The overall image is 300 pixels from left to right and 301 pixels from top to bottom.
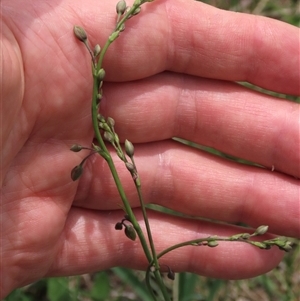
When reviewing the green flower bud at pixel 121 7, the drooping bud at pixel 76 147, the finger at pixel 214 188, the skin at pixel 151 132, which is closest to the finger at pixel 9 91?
the skin at pixel 151 132

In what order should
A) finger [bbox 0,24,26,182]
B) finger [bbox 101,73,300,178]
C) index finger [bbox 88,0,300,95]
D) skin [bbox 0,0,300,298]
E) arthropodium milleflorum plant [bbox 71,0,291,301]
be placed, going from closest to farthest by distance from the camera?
finger [bbox 0,24,26,182] < arthropodium milleflorum plant [bbox 71,0,291,301] < skin [bbox 0,0,300,298] < index finger [bbox 88,0,300,95] < finger [bbox 101,73,300,178]

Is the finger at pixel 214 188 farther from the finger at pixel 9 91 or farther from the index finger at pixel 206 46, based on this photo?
the finger at pixel 9 91

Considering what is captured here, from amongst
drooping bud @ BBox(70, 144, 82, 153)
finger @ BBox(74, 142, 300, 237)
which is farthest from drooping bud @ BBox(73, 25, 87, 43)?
finger @ BBox(74, 142, 300, 237)

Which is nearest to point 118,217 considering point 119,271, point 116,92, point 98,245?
point 98,245

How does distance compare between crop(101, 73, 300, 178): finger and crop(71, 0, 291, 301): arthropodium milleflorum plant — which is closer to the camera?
crop(71, 0, 291, 301): arthropodium milleflorum plant

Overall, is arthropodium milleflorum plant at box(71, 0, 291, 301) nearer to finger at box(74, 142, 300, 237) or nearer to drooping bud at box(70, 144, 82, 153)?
drooping bud at box(70, 144, 82, 153)

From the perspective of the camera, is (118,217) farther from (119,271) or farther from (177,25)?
(177,25)

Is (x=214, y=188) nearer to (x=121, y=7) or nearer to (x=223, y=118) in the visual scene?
(x=223, y=118)

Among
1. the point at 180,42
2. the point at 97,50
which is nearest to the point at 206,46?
the point at 180,42
